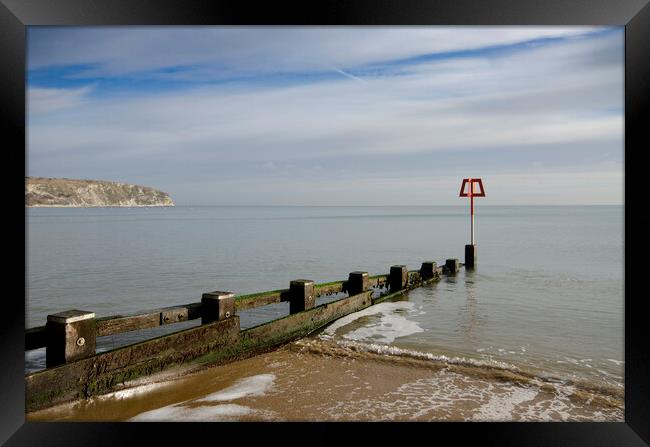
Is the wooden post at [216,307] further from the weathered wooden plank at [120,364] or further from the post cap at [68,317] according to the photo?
the post cap at [68,317]

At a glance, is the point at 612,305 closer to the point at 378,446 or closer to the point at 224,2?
the point at 378,446

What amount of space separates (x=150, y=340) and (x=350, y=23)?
11.9 feet

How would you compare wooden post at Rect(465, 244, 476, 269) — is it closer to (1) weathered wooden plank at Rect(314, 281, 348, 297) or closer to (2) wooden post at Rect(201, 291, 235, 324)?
(1) weathered wooden plank at Rect(314, 281, 348, 297)

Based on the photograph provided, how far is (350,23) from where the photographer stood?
3301mm

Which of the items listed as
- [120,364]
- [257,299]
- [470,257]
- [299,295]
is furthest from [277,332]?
[470,257]

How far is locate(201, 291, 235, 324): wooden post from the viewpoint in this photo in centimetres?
559

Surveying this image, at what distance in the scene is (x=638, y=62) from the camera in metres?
3.16

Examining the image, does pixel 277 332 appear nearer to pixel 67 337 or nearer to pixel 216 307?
pixel 216 307

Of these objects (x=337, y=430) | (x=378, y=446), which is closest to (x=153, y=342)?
(x=337, y=430)

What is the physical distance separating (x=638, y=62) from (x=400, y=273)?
27.3 ft

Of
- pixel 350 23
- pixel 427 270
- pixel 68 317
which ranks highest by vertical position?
pixel 350 23

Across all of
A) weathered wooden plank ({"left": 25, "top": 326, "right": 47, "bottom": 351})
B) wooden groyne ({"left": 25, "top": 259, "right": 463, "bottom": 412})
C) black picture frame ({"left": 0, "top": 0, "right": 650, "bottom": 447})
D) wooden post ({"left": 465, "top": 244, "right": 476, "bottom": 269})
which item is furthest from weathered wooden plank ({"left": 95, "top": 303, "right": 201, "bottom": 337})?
wooden post ({"left": 465, "top": 244, "right": 476, "bottom": 269})

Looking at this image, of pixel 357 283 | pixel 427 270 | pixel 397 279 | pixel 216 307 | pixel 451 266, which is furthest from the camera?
pixel 451 266

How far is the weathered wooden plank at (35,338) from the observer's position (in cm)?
409
